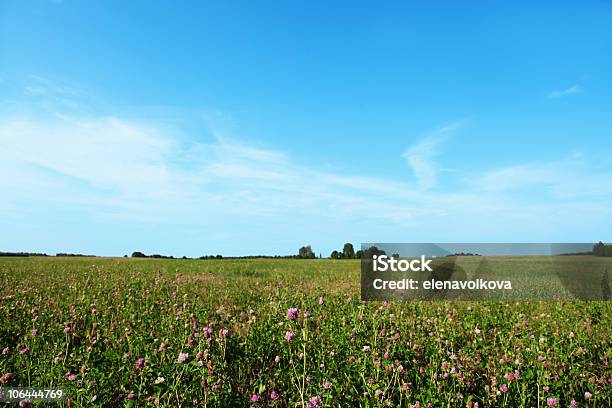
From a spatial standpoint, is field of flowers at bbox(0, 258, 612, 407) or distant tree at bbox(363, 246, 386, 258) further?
distant tree at bbox(363, 246, 386, 258)

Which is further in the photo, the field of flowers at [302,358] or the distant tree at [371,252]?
the distant tree at [371,252]

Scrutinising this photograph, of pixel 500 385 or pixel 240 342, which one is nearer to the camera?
pixel 500 385

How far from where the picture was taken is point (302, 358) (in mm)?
4414

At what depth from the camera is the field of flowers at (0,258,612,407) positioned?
11.9 ft

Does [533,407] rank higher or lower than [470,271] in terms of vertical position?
lower

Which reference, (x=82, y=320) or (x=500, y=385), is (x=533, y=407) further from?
(x=82, y=320)

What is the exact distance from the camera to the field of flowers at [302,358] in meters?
3.63

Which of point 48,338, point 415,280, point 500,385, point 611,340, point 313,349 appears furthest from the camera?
point 415,280

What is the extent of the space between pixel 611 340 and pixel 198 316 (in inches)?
225

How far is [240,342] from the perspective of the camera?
15.8 feet

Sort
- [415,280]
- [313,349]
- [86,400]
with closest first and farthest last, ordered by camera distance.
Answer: [86,400] < [313,349] < [415,280]

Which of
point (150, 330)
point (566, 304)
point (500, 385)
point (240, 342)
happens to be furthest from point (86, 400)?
point (566, 304)

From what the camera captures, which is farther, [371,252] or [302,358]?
[371,252]

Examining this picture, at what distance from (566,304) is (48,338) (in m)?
9.65
